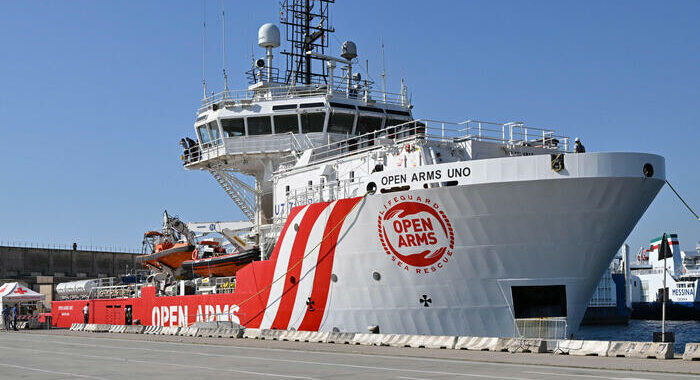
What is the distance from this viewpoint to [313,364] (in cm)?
1417

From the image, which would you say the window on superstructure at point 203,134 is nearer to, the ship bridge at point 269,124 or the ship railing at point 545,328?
the ship bridge at point 269,124

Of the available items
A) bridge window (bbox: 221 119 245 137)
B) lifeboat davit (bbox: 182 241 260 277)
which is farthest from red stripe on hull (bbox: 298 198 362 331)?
bridge window (bbox: 221 119 245 137)

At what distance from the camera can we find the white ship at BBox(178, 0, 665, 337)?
16.6 metres

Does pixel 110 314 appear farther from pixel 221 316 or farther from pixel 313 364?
pixel 313 364

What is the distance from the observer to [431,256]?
1769 cm

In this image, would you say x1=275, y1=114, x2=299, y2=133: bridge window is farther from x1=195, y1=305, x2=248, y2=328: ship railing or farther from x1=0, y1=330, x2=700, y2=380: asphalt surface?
x1=0, y1=330, x2=700, y2=380: asphalt surface

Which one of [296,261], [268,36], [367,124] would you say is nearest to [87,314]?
[268,36]

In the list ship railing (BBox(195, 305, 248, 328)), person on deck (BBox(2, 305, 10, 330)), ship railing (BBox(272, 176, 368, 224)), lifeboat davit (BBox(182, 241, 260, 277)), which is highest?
ship railing (BBox(272, 176, 368, 224))

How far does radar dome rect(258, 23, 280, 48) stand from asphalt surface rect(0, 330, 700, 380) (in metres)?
13.8

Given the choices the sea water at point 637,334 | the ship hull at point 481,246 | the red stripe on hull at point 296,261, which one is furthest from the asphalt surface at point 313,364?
the sea water at point 637,334

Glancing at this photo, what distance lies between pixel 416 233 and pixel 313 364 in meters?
4.79

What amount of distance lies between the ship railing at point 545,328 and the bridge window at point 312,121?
35.9ft

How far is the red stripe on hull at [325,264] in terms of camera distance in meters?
19.3

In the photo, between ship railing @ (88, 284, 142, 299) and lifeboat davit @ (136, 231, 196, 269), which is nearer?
lifeboat davit @ (136, 231, 196, 269)
